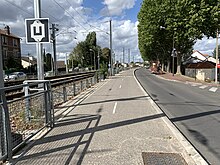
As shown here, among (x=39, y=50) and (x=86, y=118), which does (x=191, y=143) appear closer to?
(x=86, y=118)

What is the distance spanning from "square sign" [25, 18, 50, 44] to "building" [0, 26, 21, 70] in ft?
200

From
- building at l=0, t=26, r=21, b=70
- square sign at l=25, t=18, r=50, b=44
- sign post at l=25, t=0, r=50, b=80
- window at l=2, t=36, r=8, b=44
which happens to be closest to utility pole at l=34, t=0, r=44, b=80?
sign post at l=25, t=0, r=50, b=80

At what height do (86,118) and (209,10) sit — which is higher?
(209,10)

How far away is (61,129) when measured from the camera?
7.66m

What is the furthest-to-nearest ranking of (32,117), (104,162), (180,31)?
(180,31), (32,117), (104,162)

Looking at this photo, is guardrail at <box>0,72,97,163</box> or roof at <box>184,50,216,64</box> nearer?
guardrail at <box>0,72,97,163</box>

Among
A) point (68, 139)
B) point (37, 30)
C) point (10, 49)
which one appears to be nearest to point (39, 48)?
point (37, 30)

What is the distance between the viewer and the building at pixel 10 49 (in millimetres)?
67688

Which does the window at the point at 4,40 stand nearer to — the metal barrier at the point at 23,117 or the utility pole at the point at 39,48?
the utility pole at the point at 39,48

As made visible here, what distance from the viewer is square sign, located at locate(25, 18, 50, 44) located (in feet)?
26.2

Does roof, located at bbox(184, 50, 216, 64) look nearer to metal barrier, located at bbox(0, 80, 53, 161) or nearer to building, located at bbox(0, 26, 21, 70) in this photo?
building, located at bbox(0, 26, 21, 70)

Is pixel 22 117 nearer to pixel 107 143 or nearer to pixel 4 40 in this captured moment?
pixel 107 143

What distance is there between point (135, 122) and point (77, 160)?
3901mm

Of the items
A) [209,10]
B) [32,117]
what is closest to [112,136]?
[32,117]
